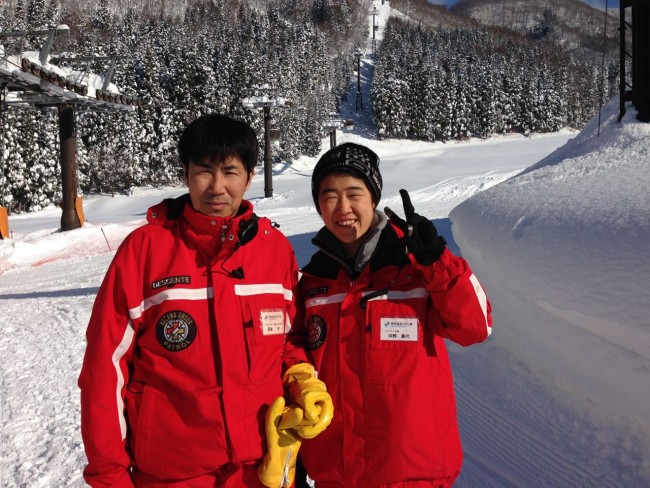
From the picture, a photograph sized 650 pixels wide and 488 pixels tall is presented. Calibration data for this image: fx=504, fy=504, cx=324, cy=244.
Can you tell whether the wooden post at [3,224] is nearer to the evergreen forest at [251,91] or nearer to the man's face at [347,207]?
the evergreen forest at [251,91]

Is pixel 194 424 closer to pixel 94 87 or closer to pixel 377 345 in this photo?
pixel 377 345

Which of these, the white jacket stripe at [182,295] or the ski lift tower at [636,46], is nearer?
the white jacket stripe at [182,295]

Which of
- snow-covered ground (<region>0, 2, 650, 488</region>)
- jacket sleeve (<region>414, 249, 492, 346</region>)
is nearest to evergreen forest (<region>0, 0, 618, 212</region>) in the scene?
snow-covered ground (<region>0, 2, 650, 488</region>)

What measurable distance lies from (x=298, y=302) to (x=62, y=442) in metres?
2.33

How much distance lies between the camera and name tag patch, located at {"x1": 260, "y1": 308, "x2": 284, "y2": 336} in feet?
5.86

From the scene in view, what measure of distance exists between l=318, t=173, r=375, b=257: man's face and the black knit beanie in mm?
21

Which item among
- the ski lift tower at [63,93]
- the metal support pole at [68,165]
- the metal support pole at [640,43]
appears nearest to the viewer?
the metal support pole at [640,43]

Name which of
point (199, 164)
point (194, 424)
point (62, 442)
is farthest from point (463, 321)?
point (62, 442)

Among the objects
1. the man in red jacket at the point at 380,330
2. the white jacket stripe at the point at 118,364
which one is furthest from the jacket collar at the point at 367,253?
the white jacket stripe at the point at 118,364

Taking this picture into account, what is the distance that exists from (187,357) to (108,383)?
0.26 meters

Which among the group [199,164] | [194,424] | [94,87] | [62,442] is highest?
[94,87]

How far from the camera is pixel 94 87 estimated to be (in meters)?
14.9

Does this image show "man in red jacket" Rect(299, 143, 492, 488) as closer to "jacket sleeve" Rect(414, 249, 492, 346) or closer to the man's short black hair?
"jacket sleeve" Rect(414, 249, 492, 346)

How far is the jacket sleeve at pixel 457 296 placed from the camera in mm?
1666
